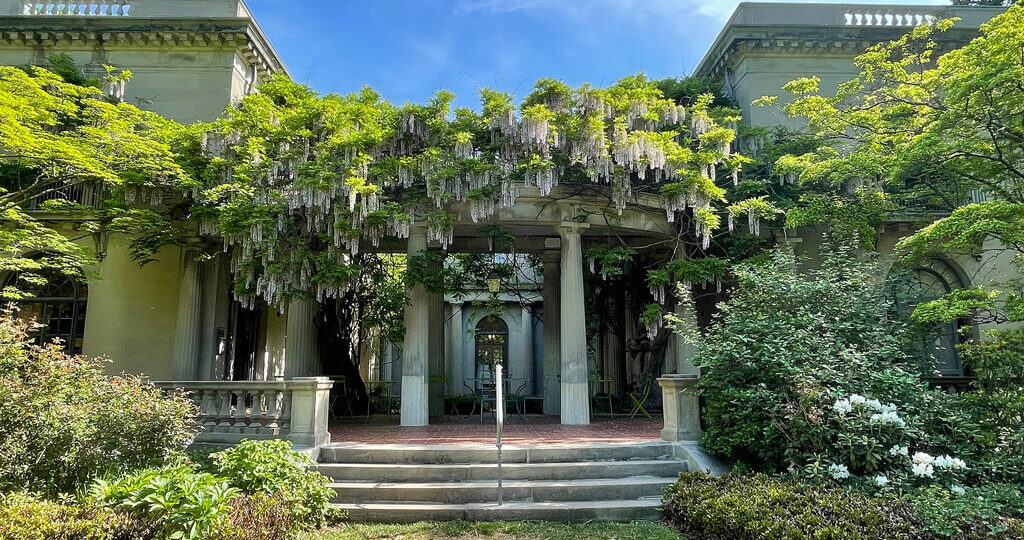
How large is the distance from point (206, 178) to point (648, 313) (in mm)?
8759

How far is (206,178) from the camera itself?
11039mm

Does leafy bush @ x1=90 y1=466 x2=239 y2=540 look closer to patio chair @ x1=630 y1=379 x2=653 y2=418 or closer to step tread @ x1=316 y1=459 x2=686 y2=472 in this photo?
step tread @ x1=316 y1=459 x2=686 y2=472

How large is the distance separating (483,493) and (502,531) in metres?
0.76

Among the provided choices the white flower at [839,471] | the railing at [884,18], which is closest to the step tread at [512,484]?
the white flower at [839,471]

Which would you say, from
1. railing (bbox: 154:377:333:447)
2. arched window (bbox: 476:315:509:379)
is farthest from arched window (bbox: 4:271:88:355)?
arched window (bbox: 476:315:509:379)

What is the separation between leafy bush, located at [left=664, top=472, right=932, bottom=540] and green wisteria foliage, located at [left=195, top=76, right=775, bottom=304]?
5850mm

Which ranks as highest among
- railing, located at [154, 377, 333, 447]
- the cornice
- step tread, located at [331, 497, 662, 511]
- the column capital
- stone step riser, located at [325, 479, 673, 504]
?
the cornice

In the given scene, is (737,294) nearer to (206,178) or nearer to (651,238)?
(651,238)

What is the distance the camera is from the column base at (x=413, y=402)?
1074cm

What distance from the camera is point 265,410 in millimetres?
8047

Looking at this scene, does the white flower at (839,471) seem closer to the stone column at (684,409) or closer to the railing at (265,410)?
the stone column at (684,409)

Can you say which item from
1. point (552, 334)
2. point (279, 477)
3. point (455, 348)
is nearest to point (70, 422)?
point (279, 477)

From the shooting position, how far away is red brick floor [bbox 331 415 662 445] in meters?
8.39

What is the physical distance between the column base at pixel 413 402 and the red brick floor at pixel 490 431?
21 centimetres
